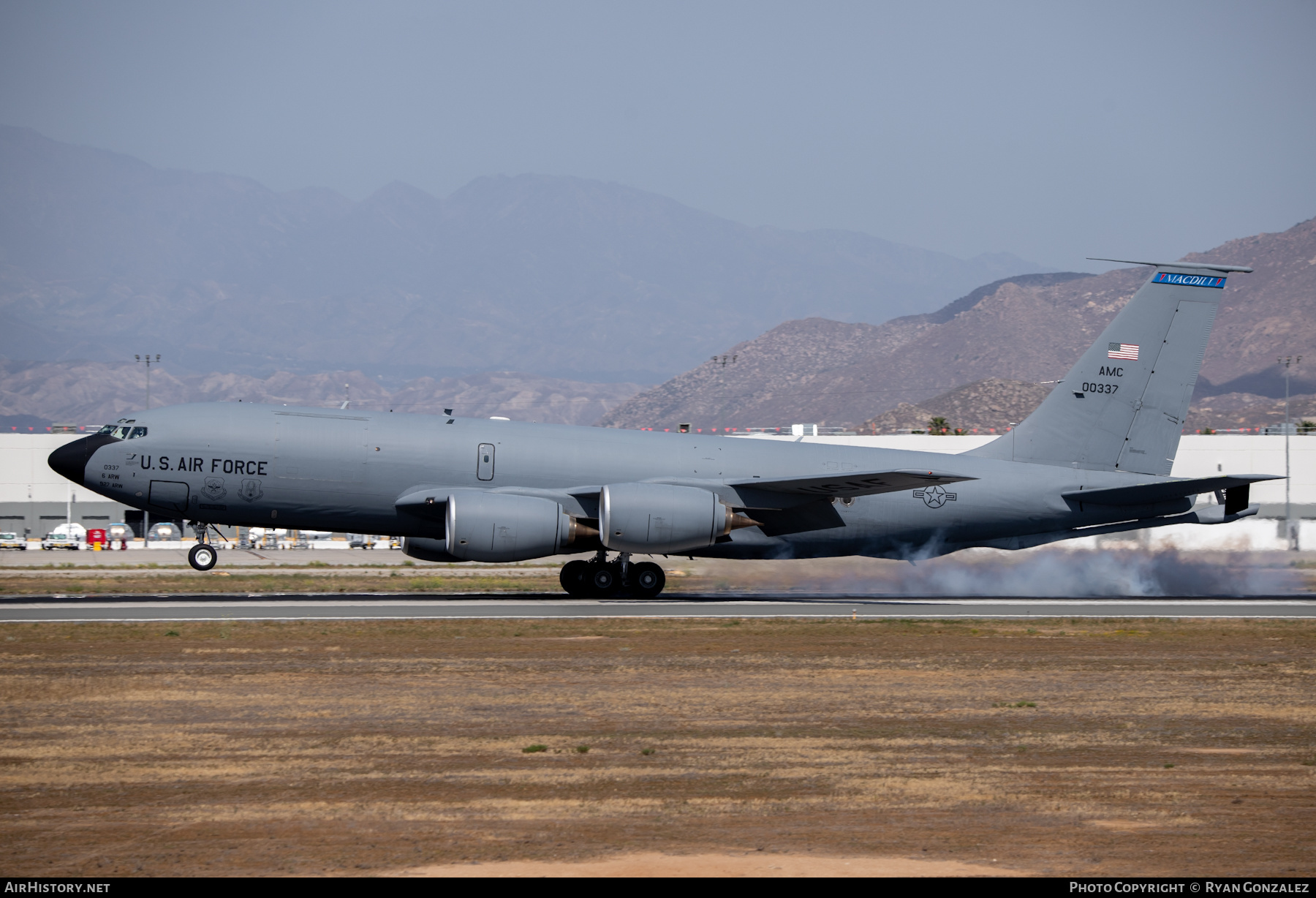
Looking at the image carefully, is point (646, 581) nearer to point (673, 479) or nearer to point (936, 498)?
point (673, 479)

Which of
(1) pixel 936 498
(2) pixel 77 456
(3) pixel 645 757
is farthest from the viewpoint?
(1) pixel 936 498

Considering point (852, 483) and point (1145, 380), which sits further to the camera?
point (1145, 380)

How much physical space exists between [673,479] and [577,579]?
3697mm

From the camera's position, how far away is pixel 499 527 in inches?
1162

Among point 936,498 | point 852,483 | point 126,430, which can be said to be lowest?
point 936,498

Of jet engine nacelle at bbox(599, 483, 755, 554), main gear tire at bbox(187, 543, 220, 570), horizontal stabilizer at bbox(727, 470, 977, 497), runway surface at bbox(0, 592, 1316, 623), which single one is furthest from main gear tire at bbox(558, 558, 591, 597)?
main gear tire at bbox(187, 543, 220, 570)

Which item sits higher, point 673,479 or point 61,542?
point 673,479

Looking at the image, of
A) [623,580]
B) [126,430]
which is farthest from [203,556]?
[623,580]

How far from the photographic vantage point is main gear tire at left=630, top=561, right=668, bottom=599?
107 ft

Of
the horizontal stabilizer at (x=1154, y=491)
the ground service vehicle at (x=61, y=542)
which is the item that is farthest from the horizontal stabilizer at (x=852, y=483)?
the ground service vehicle at (x=61, y=542)

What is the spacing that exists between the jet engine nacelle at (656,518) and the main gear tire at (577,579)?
2173mm

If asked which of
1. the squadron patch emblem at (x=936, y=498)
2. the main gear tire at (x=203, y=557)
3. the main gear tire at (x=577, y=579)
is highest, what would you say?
the squadron patch emblem at (x=936, y=498)

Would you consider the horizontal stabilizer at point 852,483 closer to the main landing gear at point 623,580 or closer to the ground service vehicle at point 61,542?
the main landing gear at point 623,580

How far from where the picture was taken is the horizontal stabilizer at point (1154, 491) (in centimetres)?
3275
